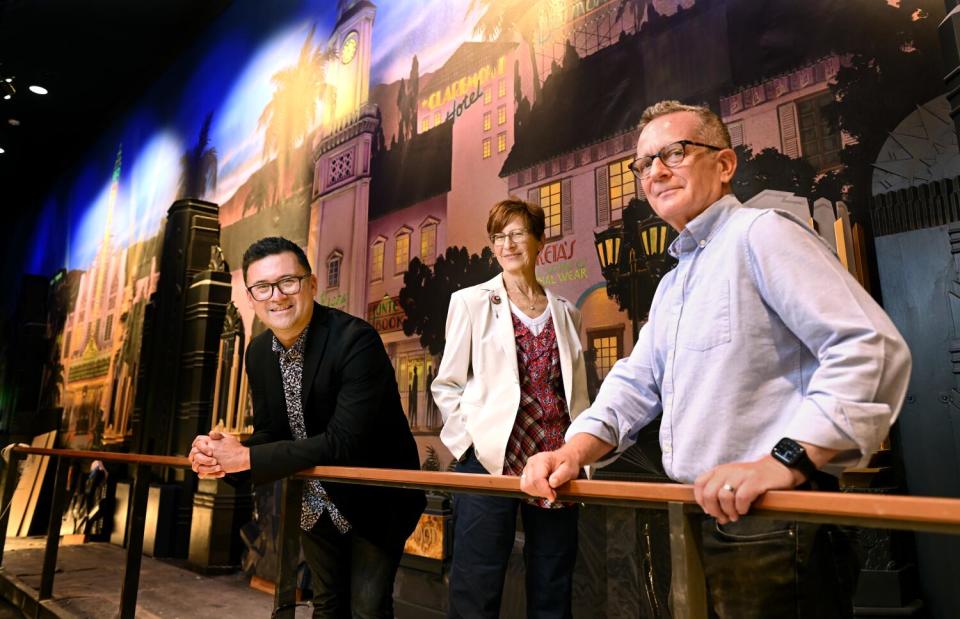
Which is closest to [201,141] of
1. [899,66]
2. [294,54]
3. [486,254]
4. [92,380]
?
[294,54]

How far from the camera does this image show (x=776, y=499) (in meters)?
0.81

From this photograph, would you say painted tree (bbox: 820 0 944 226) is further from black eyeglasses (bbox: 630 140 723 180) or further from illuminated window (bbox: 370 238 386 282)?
illuminated window (bbox: 370 238 386 282)

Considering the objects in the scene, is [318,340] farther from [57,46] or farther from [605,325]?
[57,46]

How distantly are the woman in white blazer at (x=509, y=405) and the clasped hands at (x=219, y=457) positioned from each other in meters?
0.69

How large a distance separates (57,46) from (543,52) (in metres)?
7.78

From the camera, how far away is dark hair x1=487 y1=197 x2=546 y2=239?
7.59 ft

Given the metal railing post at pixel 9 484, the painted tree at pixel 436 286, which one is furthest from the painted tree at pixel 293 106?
the metal railing post at pixel 9 484

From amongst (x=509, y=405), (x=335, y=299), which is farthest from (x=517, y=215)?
(x=335, y=299)

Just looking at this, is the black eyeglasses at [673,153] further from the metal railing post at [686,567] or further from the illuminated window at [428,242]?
the illuminated window at [428,242]

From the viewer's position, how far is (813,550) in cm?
92

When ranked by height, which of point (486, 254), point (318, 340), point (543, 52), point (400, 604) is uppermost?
point (543, 52)

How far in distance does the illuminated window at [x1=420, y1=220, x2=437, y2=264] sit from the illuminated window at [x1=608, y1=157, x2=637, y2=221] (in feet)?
4.28

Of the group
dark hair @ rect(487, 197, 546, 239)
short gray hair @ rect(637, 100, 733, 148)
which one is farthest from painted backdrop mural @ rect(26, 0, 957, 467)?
short gray hair @ rect(637, 100, 733, 148)

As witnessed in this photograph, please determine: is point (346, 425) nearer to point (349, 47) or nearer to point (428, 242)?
point (428, 242)
